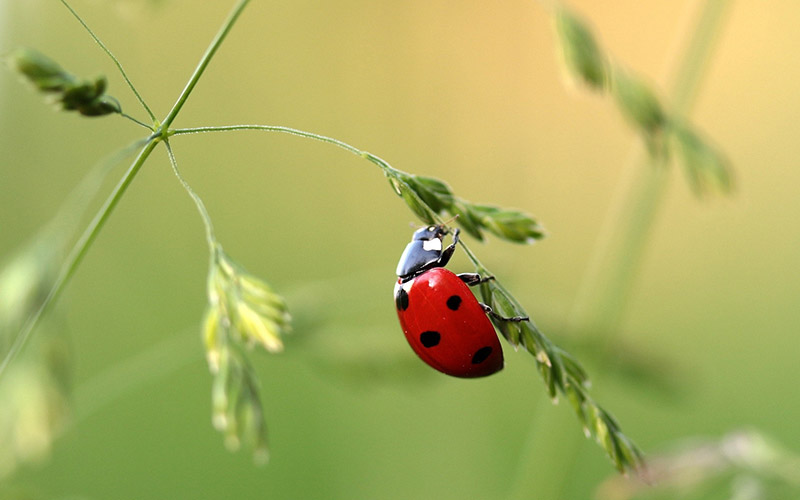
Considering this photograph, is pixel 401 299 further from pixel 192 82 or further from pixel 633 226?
pixel 192 82

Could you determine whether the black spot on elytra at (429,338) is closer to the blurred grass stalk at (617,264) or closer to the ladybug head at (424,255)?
the ladybug head at (424,255)

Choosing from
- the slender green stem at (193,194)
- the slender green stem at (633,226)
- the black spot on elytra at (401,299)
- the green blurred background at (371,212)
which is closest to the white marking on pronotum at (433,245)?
the black spot on elytra at (401,299)

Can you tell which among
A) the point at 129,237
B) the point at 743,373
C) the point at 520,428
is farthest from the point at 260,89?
the point at 743,373

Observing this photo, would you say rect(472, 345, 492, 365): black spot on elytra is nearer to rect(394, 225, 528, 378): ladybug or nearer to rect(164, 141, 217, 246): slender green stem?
rect(394, 225, 528, 378): ladybug

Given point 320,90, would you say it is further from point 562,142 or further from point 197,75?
point 197,75

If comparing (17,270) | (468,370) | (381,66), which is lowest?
(17,270)

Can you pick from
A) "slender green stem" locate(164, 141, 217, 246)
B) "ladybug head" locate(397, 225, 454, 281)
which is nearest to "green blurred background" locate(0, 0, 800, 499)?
"ladybug head" locate(397, 225, 454, 281)
